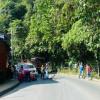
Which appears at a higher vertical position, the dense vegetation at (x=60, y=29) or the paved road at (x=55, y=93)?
the dense vegetation at (x=60, y=29)

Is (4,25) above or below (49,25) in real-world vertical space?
above

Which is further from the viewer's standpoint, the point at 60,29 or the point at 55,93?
the point at 60,29

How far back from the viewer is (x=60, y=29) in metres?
29.9

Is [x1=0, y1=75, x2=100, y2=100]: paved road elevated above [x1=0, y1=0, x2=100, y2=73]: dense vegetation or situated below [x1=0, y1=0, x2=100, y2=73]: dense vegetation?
below

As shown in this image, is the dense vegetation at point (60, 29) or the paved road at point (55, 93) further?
the dense vegetation at point (60, 29)

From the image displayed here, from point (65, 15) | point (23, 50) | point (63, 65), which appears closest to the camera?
point (65, 15)

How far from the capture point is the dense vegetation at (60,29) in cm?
1534

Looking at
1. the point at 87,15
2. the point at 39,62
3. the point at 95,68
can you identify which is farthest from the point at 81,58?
the point at 87,15

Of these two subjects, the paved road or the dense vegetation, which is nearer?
the paved road

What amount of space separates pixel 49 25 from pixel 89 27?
15.4m

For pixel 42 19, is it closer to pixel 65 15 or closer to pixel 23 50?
pixel 65 15

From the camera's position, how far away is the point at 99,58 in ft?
78.8

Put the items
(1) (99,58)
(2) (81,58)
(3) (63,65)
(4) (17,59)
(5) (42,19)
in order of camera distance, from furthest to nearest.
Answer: (4) (17,59)
(3) (63,65)
(5) (42,19)
(2) (81,58)
(1) (99,58)

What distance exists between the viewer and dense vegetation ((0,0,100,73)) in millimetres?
15336
